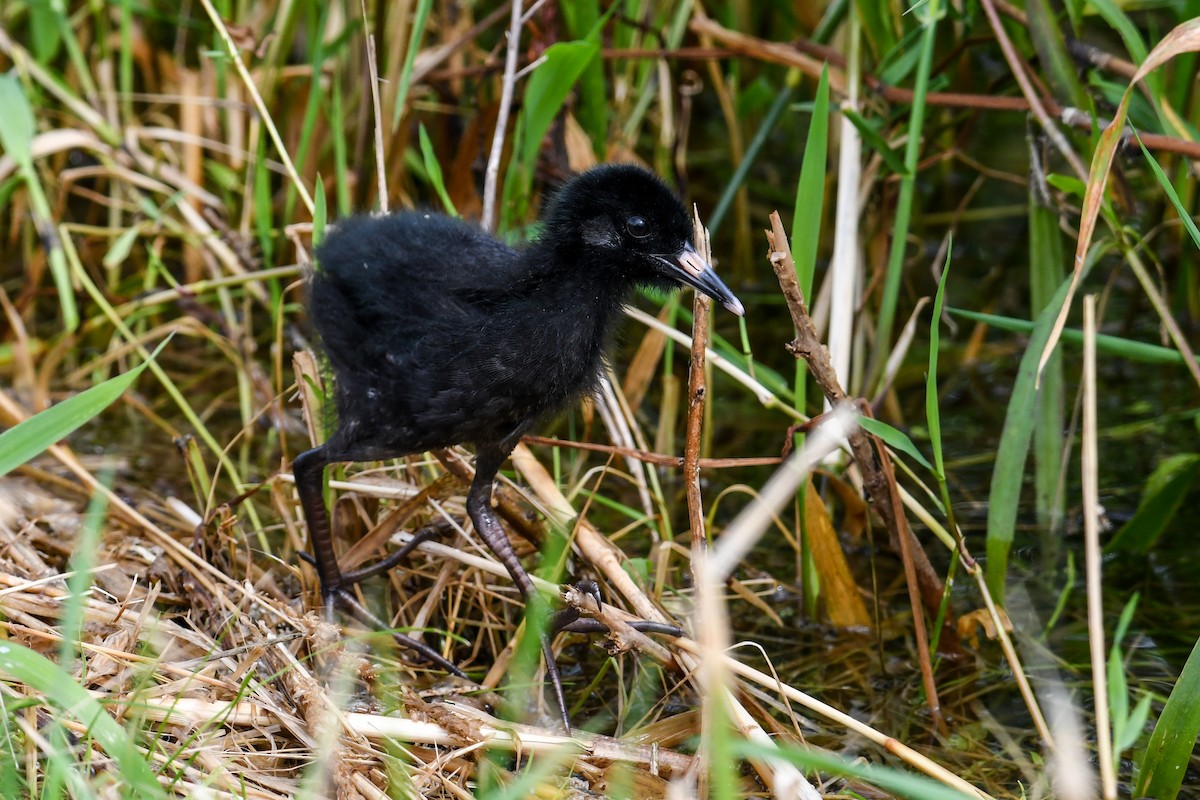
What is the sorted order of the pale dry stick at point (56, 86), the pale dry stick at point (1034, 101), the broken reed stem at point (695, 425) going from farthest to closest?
the pale dry stick at point (56, 86) → the pale dry stick at point (1034, 101) → the broken reed stem at point (695, 425)

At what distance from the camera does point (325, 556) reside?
9.87 ft

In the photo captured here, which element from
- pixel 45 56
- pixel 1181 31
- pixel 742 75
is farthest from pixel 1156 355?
pixel 45 56

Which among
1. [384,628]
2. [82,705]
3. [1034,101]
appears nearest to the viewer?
[82,705]

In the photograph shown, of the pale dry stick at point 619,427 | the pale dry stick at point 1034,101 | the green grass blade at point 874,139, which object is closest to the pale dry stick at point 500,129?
the pale dry stick at point 619,427

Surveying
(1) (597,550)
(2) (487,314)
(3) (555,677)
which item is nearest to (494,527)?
(1) (597,550)

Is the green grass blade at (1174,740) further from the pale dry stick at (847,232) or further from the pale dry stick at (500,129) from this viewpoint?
the pale dry stick at (500,129)

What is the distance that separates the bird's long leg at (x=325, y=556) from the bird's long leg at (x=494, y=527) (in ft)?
0.87

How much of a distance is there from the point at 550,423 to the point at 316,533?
59 cm

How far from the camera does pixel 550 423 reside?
2.96 meters

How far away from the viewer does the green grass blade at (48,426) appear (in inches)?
91.8

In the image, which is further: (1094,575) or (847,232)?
(847,232)

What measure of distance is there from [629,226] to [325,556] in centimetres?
103

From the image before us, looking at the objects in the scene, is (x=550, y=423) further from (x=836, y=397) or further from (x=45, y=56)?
(x=45, y=56)

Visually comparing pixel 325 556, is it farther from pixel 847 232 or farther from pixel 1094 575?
pixel 1094 575
